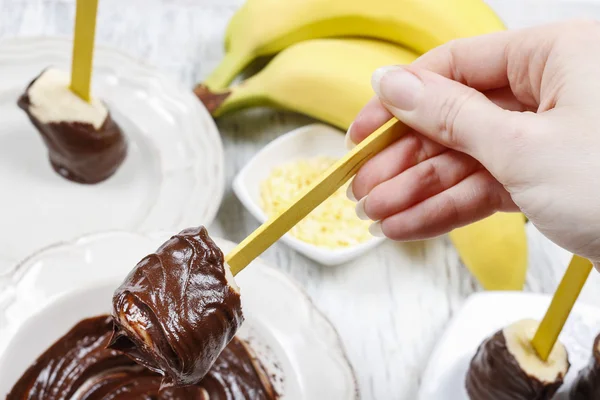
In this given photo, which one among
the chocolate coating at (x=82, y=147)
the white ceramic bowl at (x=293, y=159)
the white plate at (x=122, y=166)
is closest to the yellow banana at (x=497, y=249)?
the white ceramic bowl at (x=293, y=159)

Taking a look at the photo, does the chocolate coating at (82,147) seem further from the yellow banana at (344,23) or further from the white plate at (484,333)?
the white plate at (484,333)

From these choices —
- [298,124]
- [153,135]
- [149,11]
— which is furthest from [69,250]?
[149,11]

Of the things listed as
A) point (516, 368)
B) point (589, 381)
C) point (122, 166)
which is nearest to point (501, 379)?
point (516, 368)

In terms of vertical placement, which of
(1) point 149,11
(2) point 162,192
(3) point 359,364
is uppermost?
(1) point 149,11

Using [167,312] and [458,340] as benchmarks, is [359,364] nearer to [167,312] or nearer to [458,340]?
[458,340]

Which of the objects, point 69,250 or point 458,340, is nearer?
point 69,250

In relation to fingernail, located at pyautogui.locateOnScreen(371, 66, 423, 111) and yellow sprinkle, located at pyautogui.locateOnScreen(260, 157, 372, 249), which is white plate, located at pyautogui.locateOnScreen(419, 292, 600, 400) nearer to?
yellow sprinkle, located at pyautogui.locateOnScreen(260, 157, 372, 249)

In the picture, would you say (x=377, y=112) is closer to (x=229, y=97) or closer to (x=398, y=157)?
(x=398, y=157)
